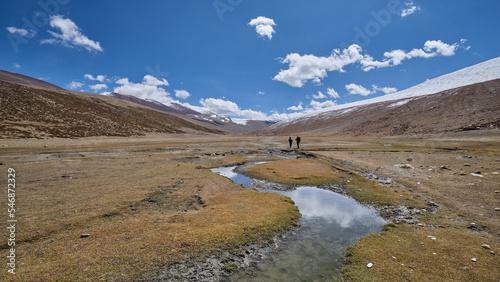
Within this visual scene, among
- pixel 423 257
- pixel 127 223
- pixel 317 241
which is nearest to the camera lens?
pixel 423 257

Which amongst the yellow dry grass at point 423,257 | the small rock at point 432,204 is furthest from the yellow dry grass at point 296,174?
the yellow dry grass at point 423,257

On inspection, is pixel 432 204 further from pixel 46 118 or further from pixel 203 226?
pixel 46 118

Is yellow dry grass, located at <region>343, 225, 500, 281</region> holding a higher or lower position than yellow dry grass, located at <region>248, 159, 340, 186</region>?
lower

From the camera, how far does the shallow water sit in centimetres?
853

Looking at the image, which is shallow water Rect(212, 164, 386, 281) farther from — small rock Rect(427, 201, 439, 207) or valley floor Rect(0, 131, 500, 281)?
small rock Rect(427, 201, 439, 207)

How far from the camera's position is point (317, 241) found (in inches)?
434


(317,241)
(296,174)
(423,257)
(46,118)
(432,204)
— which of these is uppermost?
(46,118)

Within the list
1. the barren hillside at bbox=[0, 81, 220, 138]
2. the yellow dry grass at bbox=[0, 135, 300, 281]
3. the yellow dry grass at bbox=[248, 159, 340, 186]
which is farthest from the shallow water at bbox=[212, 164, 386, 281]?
the barren hillside at bbox=[0, 81, 220, 138]

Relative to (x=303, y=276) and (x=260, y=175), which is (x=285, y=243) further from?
(x=260, y=175)

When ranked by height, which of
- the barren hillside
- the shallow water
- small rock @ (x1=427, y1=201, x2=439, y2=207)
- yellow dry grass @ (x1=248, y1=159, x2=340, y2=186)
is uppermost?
the barren hillside

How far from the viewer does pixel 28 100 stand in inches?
4134

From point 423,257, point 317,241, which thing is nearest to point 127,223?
point 317,241

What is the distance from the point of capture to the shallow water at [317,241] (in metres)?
8.53

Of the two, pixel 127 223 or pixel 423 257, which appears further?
pixel 127 223
